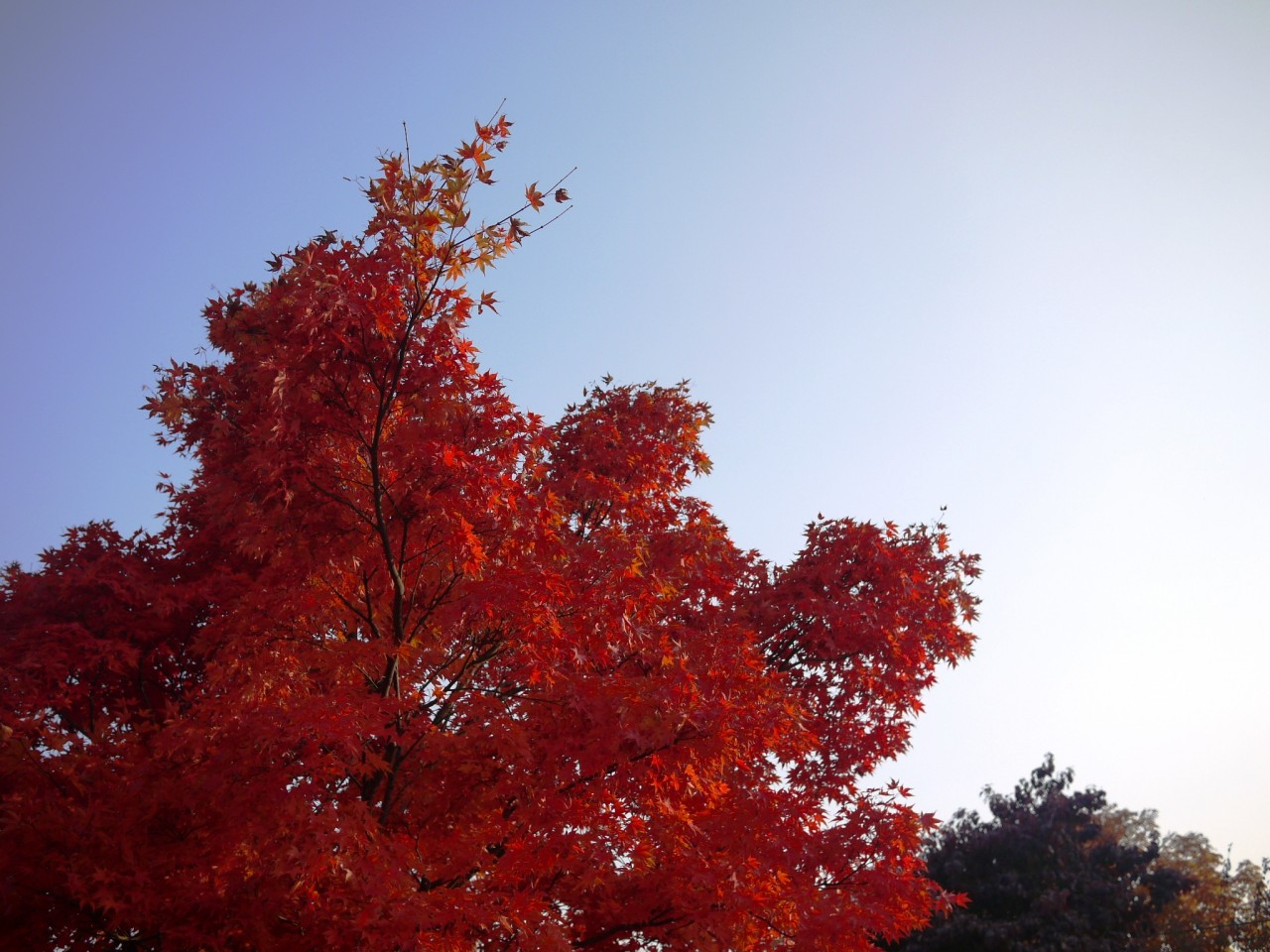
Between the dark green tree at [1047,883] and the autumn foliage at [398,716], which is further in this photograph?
the dark green tree at [1047,883]

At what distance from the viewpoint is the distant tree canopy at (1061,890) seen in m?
20.2

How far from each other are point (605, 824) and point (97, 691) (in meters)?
5.68

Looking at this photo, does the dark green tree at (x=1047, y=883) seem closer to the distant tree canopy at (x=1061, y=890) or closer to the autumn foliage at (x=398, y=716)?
the distant tree canopy at (x=1061, y=890)

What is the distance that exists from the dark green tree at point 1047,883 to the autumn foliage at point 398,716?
14380mm

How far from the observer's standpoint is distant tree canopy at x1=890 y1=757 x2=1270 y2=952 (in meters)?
20.2

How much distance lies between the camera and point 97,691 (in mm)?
8977

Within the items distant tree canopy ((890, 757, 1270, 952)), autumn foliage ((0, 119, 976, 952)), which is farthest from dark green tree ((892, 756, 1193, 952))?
autumn foliage ((0, 119, 976, 952))

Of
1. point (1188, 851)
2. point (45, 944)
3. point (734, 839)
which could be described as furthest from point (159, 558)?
point (1188, 851)

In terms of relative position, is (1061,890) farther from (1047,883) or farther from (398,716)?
(398,716)

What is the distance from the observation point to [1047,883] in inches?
834

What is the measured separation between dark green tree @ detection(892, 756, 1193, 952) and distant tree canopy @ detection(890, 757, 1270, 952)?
0.02 meters

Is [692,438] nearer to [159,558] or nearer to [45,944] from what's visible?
[159,558]

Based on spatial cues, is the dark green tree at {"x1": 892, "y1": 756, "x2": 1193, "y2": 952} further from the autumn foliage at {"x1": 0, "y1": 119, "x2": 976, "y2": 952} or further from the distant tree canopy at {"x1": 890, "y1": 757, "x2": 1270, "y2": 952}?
the autumn foliage at {"x1": 0, "y1": 119, "x2": 976, "y2": 952}

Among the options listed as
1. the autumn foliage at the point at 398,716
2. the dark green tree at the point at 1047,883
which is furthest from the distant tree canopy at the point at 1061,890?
the autumn foliage at the point at 398,716
